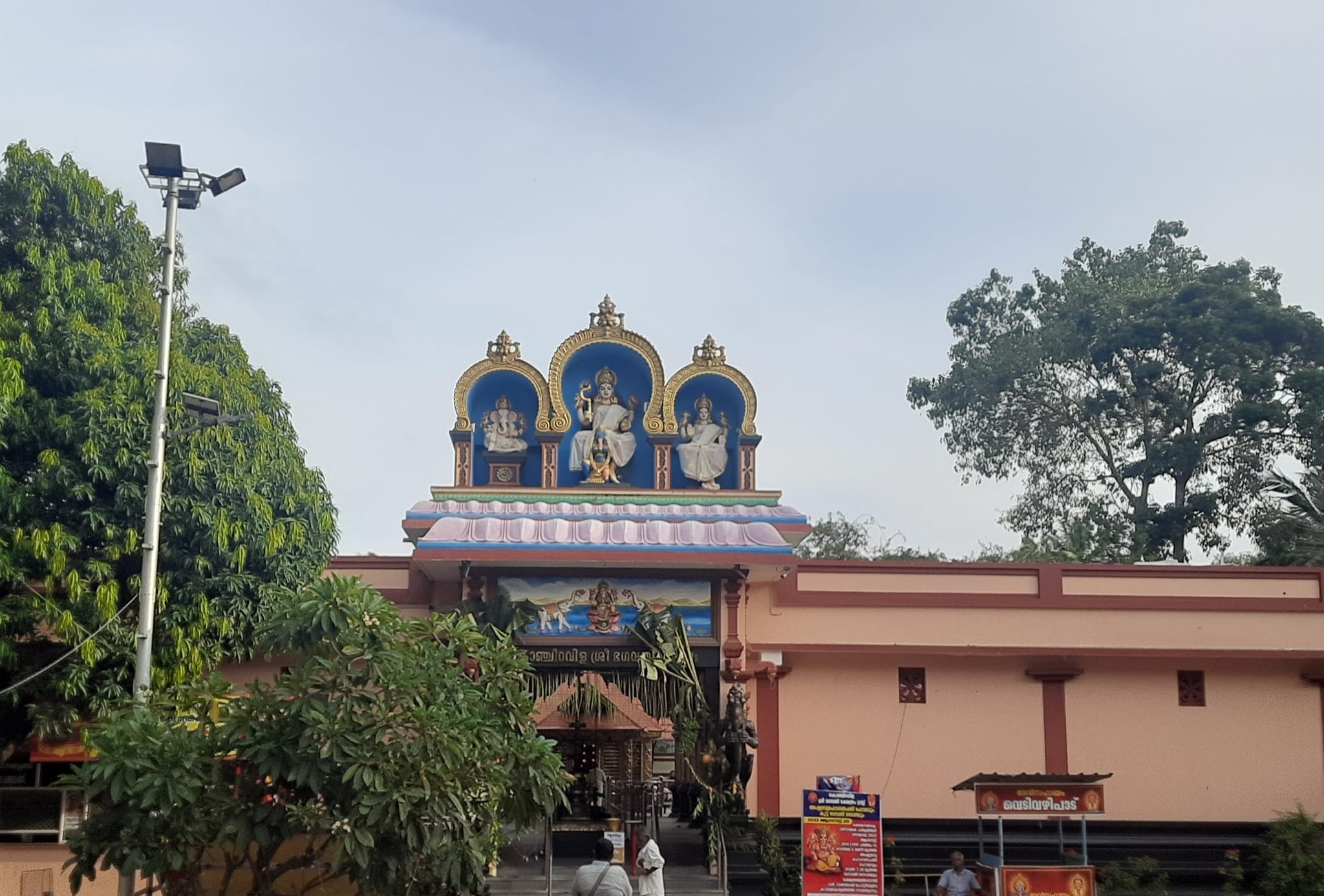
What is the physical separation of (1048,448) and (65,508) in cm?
2740

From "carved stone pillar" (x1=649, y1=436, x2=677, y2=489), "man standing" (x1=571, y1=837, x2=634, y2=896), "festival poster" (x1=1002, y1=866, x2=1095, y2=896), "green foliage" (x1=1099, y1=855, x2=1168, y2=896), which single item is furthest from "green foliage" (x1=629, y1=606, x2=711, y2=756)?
"man standing" (x1=571, y1=837, x2=634, y2=896)

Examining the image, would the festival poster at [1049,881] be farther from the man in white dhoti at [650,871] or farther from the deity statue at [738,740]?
the man in white dhoti at [650,871]

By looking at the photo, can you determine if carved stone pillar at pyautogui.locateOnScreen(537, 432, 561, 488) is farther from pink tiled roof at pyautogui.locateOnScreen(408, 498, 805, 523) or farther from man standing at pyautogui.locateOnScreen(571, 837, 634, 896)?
man standing at pyautogui.locateOnScreen(571, 837, 634, 896)

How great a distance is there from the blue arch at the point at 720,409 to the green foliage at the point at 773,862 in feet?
18.7

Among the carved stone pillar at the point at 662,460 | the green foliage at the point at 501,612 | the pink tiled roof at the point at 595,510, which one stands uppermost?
the carved stone pillar at the point at 662,460

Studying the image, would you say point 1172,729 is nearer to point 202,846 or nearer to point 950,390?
point 202,846

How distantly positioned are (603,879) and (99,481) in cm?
855

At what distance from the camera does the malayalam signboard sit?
52.5 feet

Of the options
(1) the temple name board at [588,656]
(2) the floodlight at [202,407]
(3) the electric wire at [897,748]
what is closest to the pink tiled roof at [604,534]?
(1) the temple name board at [588,656]

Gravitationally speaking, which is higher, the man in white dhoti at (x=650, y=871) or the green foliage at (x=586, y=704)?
the green foliage at (x=586, y=704)

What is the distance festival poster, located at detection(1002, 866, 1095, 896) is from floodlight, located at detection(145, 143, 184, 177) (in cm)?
1205

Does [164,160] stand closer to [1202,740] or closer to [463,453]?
[463,453]

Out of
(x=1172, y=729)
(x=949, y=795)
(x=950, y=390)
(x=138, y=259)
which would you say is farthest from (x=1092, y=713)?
(x=950, y=390)

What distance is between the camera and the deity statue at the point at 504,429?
2169 centimetres
